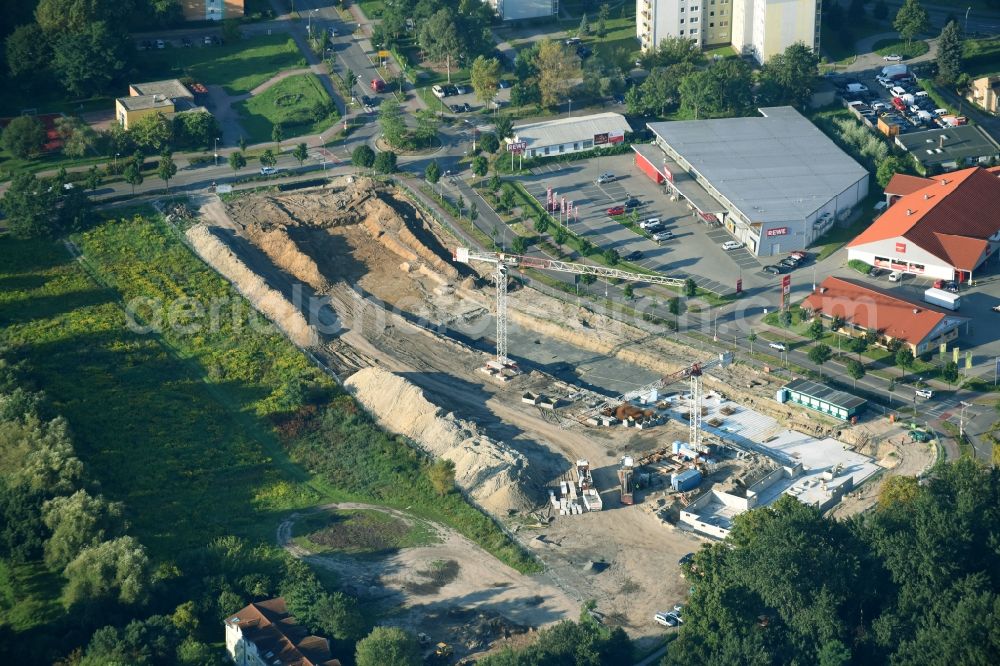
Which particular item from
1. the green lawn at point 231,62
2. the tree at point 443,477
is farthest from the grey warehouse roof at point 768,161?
the green lawn at point 231,62

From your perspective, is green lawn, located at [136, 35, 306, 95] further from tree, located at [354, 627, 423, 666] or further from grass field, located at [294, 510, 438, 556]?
tree, located at [354, 627, 423, 666]

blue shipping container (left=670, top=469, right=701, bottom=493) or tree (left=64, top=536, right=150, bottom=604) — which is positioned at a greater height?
tree (left=64, top=536, right=150, bottom=604)

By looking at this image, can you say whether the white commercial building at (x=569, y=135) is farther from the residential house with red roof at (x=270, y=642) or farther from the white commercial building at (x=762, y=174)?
the residential house with red roof at (x=270, y=642)

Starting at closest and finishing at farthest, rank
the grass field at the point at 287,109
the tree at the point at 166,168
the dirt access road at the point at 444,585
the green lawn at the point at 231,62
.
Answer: the dirt access road at the point at 444,585 → the tree at the point at 166,168 → the grass field at the point at 287,109 → the green lawn at the point at 231,62

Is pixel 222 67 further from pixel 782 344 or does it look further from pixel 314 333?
pixel 782 344

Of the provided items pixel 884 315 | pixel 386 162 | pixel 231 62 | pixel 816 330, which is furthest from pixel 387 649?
pixel 231 62

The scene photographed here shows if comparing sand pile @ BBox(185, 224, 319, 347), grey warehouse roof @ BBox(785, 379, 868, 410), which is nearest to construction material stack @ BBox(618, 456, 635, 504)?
grey warehouse roof @ BBox(785, 379, 868, 410)

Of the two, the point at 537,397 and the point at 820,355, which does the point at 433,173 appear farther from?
the point at 820,355

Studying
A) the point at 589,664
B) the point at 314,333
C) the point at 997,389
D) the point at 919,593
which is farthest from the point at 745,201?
the point at 589,664
